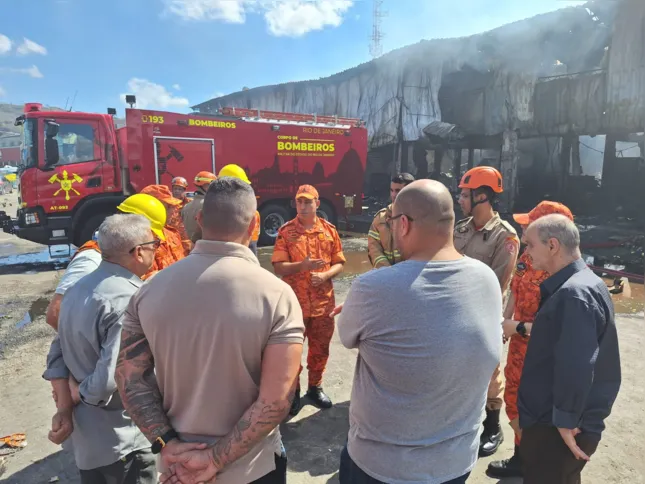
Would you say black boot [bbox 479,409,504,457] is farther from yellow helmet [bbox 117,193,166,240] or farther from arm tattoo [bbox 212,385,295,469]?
yellow helmet [bbox 117,193,166,240]

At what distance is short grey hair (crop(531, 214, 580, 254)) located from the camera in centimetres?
178

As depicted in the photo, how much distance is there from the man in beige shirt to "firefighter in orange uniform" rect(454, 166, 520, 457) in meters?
1.78

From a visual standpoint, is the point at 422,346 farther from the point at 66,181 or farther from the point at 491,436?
the point at 66,181

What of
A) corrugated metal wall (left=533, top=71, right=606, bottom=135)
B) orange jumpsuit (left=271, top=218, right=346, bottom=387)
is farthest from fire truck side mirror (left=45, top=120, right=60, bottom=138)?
corrugated metal wall (left=533, top=71, right=606, bottom=135)

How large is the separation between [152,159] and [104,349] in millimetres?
7098

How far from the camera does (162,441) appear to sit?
134cm

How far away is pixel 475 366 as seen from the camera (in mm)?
1304

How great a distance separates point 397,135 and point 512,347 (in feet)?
46.0

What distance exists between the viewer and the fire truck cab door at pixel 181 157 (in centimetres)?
815

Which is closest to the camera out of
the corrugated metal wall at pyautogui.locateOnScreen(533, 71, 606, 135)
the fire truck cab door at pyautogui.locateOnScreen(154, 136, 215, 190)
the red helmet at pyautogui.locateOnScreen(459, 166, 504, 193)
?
the red helmet at pyautogui.locateOnScreen(459, 166, 504, 193)

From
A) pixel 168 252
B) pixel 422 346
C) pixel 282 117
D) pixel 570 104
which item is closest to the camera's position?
pixel 422 346

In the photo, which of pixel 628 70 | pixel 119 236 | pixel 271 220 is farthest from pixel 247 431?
pixel 628 70

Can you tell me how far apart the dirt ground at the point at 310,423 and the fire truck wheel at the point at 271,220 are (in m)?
5.16

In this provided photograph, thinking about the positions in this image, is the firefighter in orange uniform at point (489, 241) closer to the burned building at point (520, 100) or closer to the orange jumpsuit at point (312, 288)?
the orange jumpsuit at point (312, 288)
